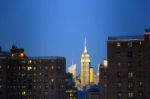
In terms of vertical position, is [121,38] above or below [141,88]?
above

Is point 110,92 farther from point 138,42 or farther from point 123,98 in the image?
point 138,42

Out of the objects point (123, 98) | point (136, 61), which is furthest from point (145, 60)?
point (123, 98)

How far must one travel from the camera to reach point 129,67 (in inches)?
5733

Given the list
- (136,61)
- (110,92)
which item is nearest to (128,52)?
(136,61)

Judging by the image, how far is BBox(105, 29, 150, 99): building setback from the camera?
470 ft

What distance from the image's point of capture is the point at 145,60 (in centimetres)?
14350

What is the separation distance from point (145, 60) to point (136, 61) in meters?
2.50

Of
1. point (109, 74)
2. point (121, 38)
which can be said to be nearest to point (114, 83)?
point (109, 74)

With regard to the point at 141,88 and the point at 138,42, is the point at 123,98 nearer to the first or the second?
the point at 141,88

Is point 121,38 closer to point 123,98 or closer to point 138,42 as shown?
point 138,42

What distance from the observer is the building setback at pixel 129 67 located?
470ft

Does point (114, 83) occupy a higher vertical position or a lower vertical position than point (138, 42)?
lower

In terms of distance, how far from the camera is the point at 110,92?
147 m

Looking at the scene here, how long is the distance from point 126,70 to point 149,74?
6.54 m
